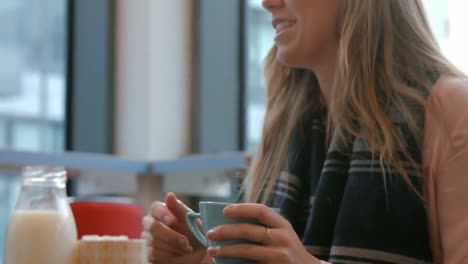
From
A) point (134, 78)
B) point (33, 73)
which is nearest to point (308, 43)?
point (134, 78)

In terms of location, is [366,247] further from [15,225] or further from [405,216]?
[15,225]

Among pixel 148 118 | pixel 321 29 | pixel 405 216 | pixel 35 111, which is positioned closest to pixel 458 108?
pixel 405 216

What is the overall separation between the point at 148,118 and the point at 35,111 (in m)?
0.42

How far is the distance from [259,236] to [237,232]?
25 millimetres

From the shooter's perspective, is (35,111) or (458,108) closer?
(458,108)

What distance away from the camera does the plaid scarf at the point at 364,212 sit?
99 centimetres

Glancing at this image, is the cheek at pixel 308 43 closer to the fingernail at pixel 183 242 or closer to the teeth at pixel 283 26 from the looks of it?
the teeth at pixel 283 26

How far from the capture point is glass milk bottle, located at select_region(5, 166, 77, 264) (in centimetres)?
86

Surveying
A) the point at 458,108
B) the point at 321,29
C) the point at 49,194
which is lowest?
the point at 49,194

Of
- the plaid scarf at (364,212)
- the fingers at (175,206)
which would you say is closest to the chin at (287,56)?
the plaid scarf at (364,212)

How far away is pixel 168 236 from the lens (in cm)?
107

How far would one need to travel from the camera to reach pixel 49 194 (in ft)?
2.98

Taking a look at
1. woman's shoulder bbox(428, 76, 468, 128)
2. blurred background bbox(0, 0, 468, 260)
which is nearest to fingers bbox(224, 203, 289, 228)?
woman's shoulder bbox(428, 76, 468, 128)

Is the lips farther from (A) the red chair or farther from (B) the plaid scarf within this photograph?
(A) the red chair
